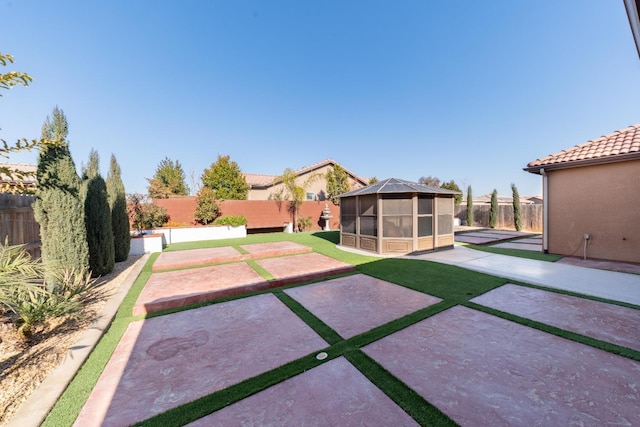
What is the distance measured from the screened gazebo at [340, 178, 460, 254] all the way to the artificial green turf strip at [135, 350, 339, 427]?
5.94 meters

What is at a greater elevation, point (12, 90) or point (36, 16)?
point (36, 16)

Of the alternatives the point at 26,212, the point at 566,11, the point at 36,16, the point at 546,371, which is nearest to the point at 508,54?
the point at 566,11

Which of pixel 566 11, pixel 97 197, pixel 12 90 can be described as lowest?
pixel 97 197

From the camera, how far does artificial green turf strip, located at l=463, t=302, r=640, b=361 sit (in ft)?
8.40

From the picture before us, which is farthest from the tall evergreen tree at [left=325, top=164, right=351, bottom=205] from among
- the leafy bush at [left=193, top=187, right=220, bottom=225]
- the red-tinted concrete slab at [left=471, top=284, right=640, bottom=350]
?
the red-tinted concrete slab at [left=471, top=284, right=640, bottom=350]

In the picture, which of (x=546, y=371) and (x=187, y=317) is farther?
(x=187, y=317)

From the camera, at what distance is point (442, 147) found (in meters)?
19.1

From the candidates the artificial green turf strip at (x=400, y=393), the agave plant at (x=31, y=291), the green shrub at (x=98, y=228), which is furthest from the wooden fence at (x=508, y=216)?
the agave plant at (x=31, y=291)

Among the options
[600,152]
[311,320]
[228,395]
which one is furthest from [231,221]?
[600,152]

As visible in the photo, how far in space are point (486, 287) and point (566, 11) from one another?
7834 mm

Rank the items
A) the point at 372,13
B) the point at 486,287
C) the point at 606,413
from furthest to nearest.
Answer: the point at 372,13 < the point at 486,287 < the point at 606,413

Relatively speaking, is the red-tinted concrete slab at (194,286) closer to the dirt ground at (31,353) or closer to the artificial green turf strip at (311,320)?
the dirt ground at (31,353)

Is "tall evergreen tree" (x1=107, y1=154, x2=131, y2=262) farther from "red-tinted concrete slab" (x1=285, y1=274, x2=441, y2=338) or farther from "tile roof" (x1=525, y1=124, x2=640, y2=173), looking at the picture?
"tile roof" (x1=525, y1=124, x2=640, y2=173)

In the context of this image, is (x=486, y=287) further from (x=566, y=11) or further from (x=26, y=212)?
(x=26, y=212)
